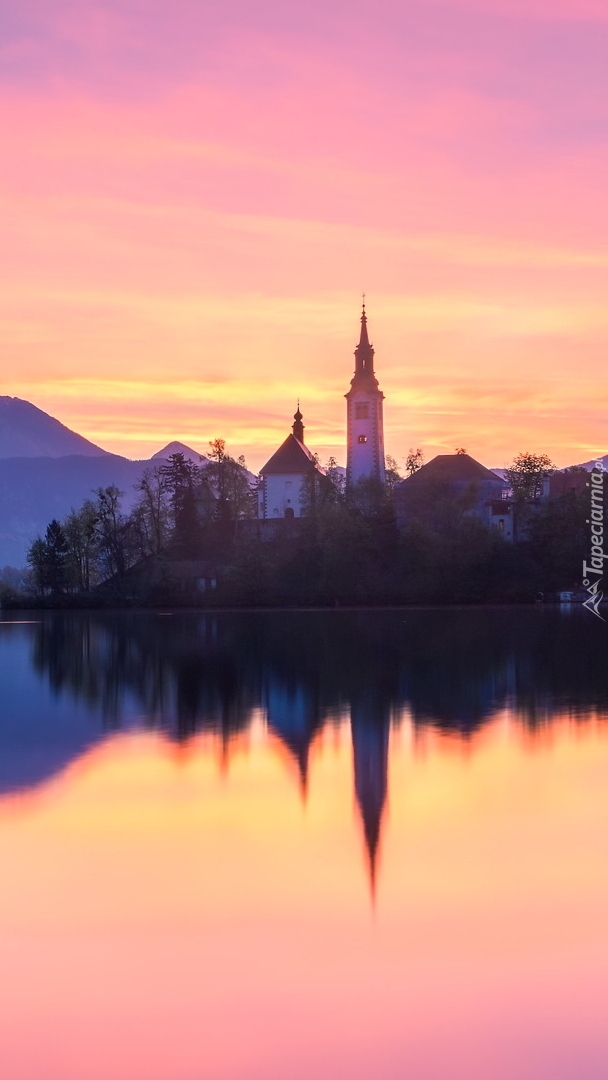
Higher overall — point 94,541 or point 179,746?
point 94,541

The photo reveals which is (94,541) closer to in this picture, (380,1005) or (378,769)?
(378,769)

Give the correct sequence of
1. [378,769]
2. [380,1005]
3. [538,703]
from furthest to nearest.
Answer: [538,703]
[378,769]
[380,1005]

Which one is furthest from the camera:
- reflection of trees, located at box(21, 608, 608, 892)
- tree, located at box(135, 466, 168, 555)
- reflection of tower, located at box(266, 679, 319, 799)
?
tree, located at box(135, 466, 168, 555)

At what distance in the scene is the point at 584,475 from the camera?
409ft

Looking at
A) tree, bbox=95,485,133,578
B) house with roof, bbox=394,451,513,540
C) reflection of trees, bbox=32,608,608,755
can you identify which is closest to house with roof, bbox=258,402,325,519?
house with roof, bbox=394,451,513,540

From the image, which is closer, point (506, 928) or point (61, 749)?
point (506, 928)

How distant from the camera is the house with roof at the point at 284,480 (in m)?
130

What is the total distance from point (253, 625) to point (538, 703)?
43238mm

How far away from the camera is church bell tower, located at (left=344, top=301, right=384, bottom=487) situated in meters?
125

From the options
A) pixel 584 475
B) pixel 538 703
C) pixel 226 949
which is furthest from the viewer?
pixel 584 475

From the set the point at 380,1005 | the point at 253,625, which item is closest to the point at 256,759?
the point at 380,1005
